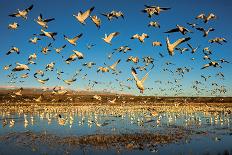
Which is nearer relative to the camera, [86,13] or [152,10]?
[86,13]

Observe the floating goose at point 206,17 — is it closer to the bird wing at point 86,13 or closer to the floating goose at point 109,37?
the floating goose at point 109,37

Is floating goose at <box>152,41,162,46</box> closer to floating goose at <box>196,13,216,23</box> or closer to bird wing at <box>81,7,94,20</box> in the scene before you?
floating goose at <box>196,13,216,23</box>

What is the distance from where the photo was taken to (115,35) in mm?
17641

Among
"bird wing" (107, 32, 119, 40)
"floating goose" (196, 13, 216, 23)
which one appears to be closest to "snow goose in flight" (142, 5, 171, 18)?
"bird wing" (107, 32, 119, 40)

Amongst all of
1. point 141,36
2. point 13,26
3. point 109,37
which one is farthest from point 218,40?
point 13,26

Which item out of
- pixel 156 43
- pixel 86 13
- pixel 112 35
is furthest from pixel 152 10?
pixel 156 43

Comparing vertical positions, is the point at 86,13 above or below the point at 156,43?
above

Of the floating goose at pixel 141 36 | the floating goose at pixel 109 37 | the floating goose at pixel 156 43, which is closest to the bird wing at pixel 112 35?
Answer: the floating goose at pixel 109 37

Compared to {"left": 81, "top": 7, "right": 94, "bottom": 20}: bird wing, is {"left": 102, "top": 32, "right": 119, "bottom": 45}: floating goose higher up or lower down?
lower down

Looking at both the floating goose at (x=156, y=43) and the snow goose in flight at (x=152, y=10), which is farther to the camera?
the floating goose at (x=156, y=43)

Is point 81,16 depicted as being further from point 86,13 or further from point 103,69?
point 103,69

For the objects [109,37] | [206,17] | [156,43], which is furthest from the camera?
[156,43]

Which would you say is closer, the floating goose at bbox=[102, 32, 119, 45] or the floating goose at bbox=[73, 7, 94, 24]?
the floating goose at bbox=[73, 7, 94, 24]

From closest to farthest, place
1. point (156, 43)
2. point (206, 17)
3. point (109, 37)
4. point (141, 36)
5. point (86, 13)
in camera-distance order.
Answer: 1. point (86, 13)
2. point (109, 37)
3. point (206, 17)
4. point (141, 36)
5. point (156, 43)
